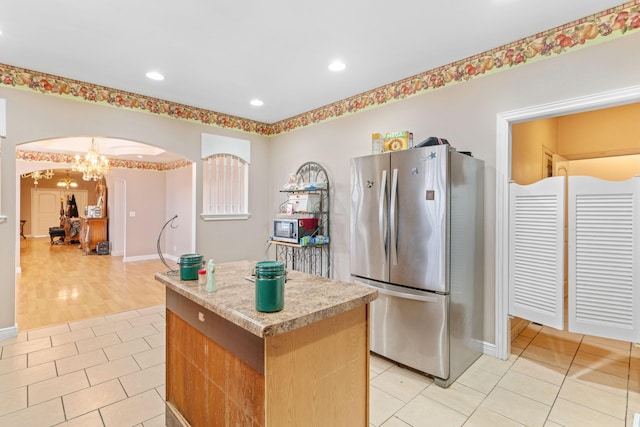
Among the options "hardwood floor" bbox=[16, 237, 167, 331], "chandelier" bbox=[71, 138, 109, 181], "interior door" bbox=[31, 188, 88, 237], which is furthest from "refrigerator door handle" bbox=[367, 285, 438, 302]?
"interior door" bbox=[31, 188, 88, 237]

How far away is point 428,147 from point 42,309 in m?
5.08

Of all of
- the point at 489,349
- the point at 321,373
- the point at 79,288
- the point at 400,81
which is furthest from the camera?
the point at 79,288

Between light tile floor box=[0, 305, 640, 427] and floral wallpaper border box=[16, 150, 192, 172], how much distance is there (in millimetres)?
4363

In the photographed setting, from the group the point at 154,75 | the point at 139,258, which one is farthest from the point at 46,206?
the point at 154,75

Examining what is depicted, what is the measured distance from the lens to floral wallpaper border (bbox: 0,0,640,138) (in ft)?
→ 7.38

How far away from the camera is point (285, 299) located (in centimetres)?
147

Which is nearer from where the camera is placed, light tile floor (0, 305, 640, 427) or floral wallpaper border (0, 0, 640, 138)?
light tile floor (0, 305, 640, 427)

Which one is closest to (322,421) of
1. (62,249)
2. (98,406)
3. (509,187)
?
(98,406)

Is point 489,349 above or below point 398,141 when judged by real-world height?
below

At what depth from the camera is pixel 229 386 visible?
56.9 inches

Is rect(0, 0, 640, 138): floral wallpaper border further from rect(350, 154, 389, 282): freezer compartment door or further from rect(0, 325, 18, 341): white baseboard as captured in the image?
rect(0, 325, 18, 341): white baseboard

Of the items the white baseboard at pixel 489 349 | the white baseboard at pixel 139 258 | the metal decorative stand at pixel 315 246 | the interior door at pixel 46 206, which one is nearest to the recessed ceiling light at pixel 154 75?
the metal decorative stand at pixel 315 246

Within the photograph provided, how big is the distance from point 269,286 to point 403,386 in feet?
5.82

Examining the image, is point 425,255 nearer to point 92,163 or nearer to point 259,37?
point 259,37
